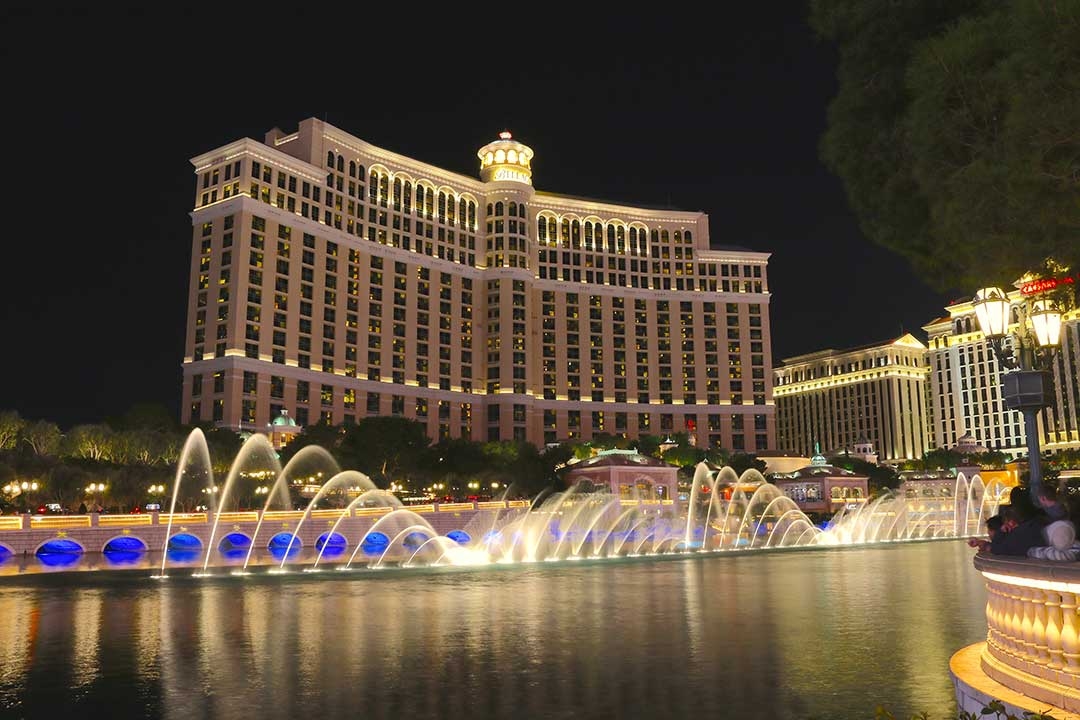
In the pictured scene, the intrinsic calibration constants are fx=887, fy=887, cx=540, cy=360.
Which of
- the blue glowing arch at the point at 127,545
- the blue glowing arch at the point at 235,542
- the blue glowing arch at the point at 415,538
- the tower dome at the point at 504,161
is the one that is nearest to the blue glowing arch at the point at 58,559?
the blue glowing arch at the point at 127,545

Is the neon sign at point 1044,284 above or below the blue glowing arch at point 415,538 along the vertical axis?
above

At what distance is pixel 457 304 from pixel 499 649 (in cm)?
12459

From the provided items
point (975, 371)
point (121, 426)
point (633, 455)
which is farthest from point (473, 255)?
point (975, 371)

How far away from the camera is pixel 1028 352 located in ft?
42.6

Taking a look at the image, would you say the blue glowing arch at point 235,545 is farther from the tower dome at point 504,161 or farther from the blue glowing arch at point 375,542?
the tower dome at point 504,161

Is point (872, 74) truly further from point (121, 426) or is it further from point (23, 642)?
point (121, 426)

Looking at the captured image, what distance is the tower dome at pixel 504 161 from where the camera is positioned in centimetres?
14462

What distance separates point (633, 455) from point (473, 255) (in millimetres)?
46705

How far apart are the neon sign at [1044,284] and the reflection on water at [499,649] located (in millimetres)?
5825

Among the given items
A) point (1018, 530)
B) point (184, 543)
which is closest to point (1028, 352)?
point (1018, 530)

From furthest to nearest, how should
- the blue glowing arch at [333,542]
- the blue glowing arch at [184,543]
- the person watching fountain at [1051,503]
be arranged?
the blue glowing arch at [333,542] → the blue glowing arch at [184,543] → the person watching fountain at [1051,503]

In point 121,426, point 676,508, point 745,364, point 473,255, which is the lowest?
point 676,508

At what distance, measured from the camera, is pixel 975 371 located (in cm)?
17638

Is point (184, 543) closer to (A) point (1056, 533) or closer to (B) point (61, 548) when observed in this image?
(B) point (61, 548)
